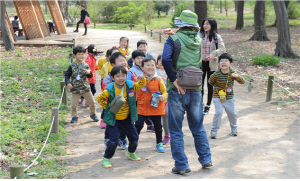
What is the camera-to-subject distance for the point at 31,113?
24.2ft

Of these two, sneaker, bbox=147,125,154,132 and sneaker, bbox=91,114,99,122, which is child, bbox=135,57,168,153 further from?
sneaker, bbox=91,114,99,122

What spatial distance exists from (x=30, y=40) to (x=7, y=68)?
256 inches

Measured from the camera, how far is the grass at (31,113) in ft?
16.4

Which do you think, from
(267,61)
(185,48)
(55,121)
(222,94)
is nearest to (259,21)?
(267,61)

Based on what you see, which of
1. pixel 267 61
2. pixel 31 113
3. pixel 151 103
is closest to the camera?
pixel 151 103

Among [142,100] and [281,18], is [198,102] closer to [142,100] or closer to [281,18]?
[142,100]

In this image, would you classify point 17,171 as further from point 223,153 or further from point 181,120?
point 223,153

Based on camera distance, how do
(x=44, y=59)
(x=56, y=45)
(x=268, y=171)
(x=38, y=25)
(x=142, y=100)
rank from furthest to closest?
1. (x=38, y=25)
2. (x=56, y=45)
3. (x=44, y=59)
4. (x=142, y=100)
5. (x=268, y=171)

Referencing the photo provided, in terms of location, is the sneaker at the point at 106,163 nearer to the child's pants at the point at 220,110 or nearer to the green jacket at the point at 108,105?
the green jacket at the point at 108,105

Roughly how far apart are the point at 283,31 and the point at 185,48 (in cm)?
1231

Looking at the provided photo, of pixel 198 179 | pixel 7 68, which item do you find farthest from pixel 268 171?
pixel 7 68

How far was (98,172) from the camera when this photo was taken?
4594 mm

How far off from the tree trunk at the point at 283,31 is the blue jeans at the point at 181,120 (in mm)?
12163

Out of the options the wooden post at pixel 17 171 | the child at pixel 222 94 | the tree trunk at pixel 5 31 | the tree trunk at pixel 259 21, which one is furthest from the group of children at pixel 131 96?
the tree trunk at pixel 259 21
